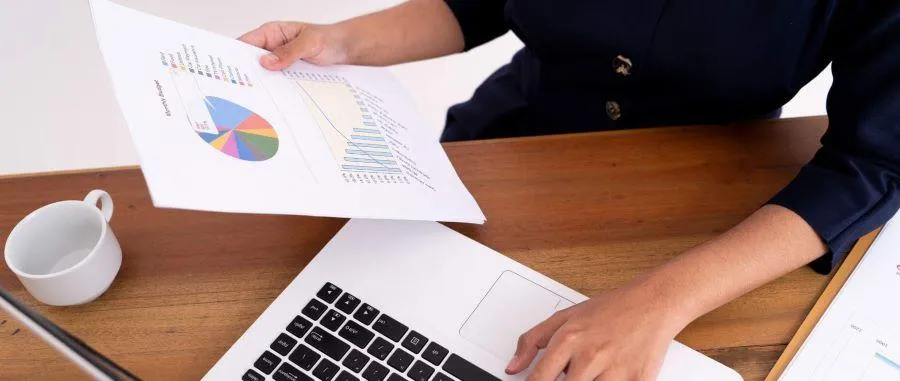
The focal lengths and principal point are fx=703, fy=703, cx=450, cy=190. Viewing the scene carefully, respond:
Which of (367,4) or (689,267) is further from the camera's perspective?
(367,4)

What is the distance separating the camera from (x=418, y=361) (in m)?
0.61

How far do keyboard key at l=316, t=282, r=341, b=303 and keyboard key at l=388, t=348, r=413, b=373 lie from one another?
0.27ft

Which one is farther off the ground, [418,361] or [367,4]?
[418,361]

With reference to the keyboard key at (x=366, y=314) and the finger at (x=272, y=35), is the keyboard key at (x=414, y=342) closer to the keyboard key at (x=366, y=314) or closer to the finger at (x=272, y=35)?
the keyboard key at (x=366, y=314)

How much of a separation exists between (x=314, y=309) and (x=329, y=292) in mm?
23

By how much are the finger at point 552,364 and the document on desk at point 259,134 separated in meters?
0.17

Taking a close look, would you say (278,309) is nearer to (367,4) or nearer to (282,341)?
(282,341)

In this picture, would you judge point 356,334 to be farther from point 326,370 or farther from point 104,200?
point 104,200

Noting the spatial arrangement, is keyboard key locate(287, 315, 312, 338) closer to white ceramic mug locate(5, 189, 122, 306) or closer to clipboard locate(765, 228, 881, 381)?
white ceramic mug locate(5, 189, 122, 306)

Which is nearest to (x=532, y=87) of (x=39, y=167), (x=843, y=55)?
(x=843, y=55)

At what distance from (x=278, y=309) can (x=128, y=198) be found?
24 cm

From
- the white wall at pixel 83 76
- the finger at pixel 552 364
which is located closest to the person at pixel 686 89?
the finger at pixel 552 364

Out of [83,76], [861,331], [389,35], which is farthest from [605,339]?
[83,76]

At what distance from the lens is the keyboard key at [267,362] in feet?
1.96
